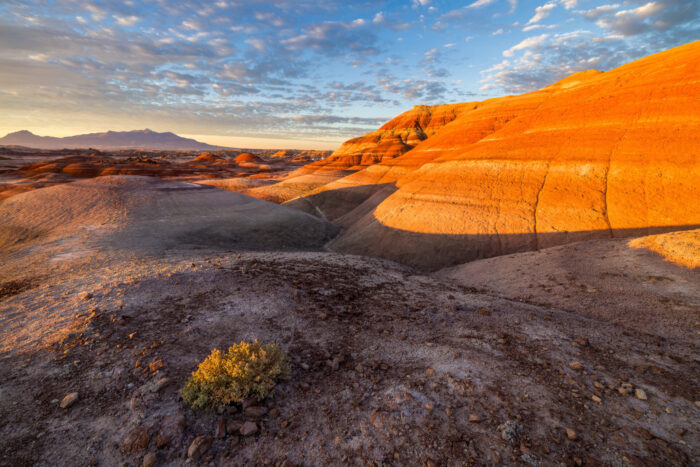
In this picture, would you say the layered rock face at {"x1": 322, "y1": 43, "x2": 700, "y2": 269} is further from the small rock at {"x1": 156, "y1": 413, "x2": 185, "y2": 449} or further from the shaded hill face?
the shaded hill face

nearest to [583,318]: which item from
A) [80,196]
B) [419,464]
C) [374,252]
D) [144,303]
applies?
[419,464]

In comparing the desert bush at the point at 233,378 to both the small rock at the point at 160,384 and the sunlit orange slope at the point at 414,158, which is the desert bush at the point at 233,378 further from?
the sunlit orange slope at the point at 414,158

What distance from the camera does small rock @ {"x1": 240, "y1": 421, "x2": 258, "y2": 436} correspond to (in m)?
3.62

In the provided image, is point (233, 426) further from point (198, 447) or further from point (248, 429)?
point (198, 447)

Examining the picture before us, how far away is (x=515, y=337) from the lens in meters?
5.85

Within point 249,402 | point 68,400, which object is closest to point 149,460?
point 249,402

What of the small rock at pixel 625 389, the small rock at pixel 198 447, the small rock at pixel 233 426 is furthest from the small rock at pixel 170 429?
the small rock at pixel 625 389

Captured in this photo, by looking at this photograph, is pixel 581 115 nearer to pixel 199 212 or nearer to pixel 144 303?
pixel 144 303

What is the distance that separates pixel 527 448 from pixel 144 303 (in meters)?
8.53

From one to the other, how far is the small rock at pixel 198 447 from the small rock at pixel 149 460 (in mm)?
352

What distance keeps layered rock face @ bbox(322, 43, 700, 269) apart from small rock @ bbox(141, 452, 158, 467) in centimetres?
1487

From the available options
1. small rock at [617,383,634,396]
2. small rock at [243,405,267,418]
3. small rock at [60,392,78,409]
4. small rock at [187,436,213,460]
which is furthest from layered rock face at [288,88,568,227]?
small rock at [187,436,213,460]

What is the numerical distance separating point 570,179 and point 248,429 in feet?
65.8

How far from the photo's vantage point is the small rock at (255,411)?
3883mm
